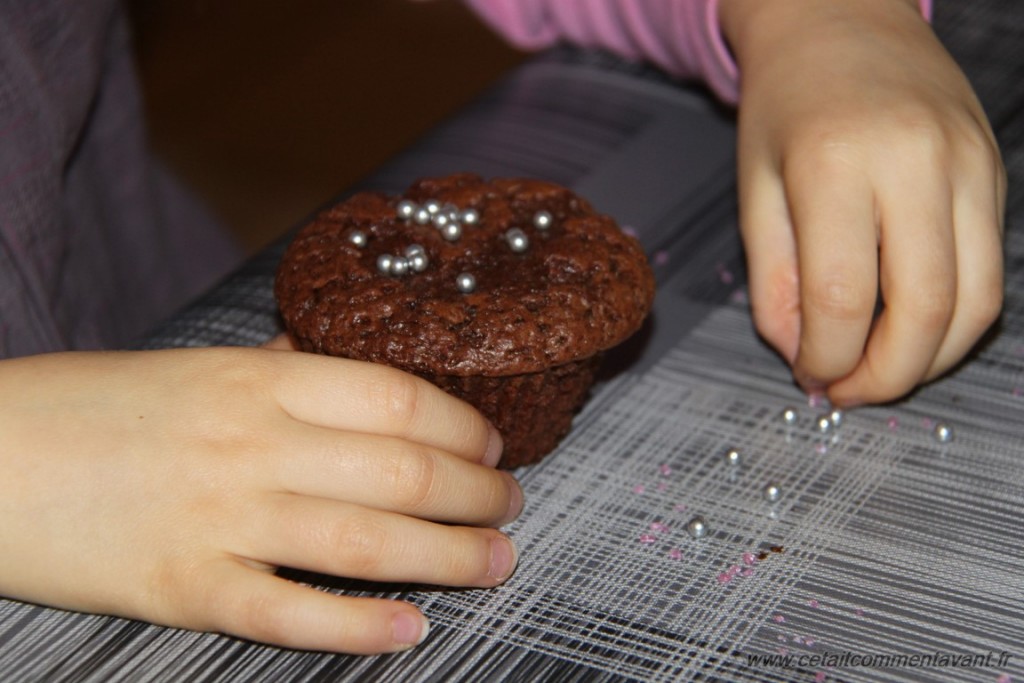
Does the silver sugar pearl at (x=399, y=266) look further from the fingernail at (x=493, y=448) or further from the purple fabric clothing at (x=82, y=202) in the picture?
the purple fabric clothing at (x=82, y=202)

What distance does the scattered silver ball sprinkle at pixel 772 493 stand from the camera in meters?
0.81

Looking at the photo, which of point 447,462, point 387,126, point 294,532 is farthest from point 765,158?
point 387,126

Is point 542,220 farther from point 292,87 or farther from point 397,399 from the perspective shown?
point 292,87

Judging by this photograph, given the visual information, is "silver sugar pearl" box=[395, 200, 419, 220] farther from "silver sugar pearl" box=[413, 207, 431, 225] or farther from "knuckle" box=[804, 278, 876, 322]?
"knuckle" box=[804, 278, 876, 322]

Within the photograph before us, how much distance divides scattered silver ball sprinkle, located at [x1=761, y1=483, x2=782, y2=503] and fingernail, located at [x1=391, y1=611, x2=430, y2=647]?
10.4 inches

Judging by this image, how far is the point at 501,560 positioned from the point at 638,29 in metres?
0.72

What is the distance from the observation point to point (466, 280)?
791 mm

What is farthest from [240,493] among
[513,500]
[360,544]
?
[513,500]

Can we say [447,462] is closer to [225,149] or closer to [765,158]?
[765,158]

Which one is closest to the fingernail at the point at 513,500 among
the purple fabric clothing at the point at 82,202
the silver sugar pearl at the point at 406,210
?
the silver sugar pearl at the point at 406,210

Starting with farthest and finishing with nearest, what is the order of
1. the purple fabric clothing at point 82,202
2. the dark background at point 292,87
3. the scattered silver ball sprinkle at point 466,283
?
the dark background at point 292,87 → the purple fabric clothing at point 82,202 → the scattered silver ball sprinkle at point 466,283

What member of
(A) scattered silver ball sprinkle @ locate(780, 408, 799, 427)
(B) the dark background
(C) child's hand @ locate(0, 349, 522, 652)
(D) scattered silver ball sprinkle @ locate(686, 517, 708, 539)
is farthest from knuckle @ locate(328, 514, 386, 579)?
(B) the dark background

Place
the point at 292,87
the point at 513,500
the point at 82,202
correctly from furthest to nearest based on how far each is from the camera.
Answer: the point at 292,87 → the point at 82,202 → the point at 513,500

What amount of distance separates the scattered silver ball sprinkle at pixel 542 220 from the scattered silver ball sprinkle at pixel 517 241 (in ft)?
0.07
